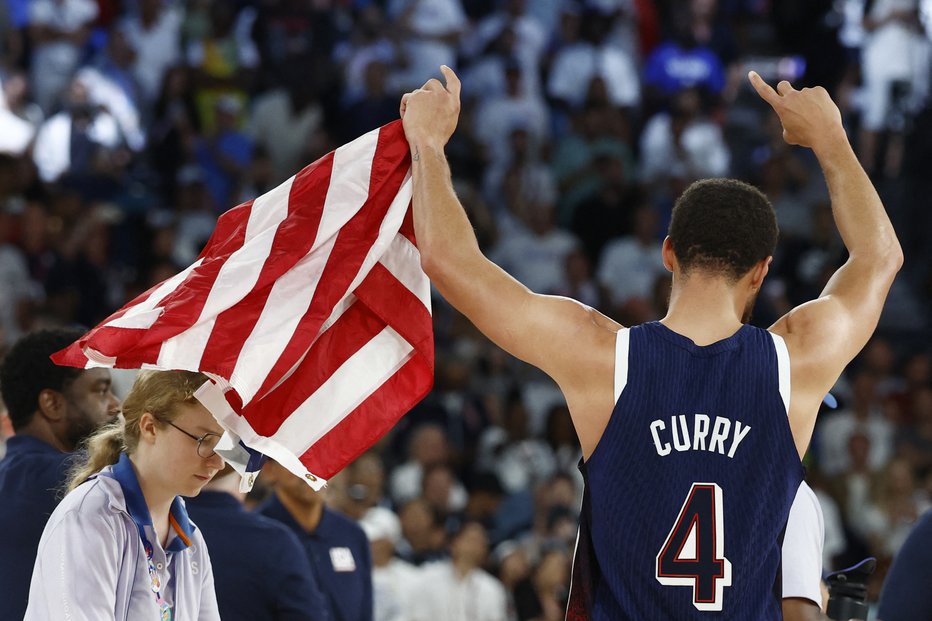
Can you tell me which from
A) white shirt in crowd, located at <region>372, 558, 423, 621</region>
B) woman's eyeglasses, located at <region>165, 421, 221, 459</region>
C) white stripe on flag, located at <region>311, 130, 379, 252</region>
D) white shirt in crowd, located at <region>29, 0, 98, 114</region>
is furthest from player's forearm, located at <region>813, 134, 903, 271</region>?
white shirt in crowd, located at <region>29, 0, 98, 114</region>

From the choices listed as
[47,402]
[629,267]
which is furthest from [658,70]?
[47,402]

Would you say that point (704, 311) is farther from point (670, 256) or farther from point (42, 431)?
point (42, 431)

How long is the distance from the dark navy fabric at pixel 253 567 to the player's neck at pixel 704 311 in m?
2.05

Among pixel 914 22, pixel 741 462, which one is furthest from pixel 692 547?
pixel 914 22

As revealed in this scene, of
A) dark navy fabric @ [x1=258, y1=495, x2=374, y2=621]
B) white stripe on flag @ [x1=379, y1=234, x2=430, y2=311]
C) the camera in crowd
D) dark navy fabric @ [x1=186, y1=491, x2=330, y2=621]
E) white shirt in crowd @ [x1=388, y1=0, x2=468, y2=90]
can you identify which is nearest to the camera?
the camera in crowd

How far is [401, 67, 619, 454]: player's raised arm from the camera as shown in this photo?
10.7 ft

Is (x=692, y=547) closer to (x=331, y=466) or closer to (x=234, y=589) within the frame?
(x=331, y=466)

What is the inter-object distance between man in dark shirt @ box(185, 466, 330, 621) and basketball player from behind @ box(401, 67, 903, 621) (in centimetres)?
178

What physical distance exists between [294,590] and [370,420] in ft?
4.19

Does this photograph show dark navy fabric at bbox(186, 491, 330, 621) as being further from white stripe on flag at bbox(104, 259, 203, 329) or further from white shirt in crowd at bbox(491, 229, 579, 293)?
white shirt in crowd at bbox(491, 229, 579, 293)

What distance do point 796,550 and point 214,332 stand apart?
164 centimetres

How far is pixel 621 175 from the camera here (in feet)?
46.3

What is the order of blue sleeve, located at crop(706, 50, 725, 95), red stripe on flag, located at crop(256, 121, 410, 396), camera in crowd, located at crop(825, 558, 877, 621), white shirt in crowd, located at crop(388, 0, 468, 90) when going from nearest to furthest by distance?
camera in crowd, located at crop(825, 558, 877, 621)
red stripe on flag, located at crop(256, 121, 410, 396)
white shirt in crowd, located at crop(388, 0, 468, 90)
blue sleeve, located at crop(706, 50, 725, 95)

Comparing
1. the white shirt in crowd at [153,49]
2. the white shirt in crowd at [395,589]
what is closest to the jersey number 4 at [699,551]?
the white shirt in crowd at [395,589]
